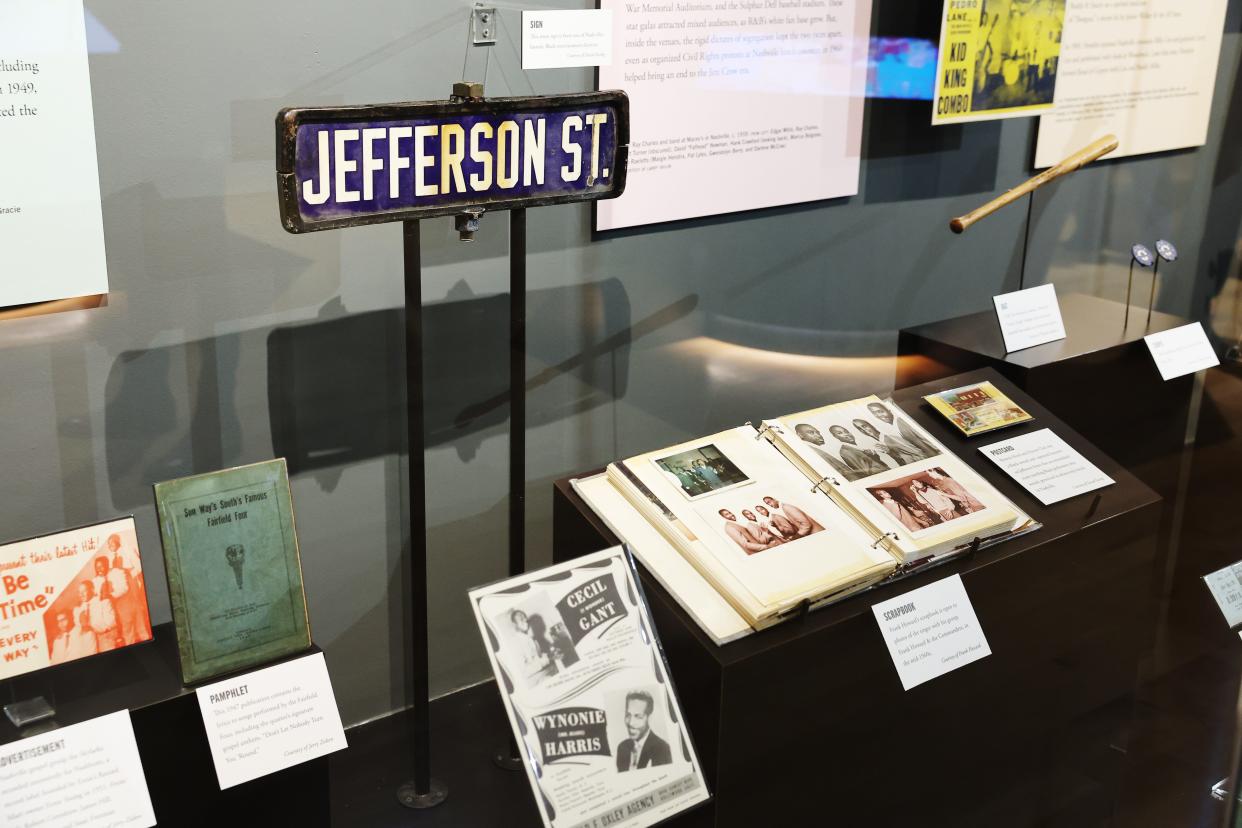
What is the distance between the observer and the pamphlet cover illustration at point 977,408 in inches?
103

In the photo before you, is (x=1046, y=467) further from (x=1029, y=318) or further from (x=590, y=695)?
(x=590, y=695)

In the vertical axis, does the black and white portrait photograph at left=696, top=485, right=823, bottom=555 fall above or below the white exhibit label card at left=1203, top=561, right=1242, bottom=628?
above

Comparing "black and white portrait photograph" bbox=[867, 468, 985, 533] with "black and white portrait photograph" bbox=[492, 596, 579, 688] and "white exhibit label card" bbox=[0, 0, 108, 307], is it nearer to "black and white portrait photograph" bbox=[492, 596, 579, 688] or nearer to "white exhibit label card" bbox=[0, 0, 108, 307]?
"black and white portrait photograph" bbox=[492, 596, 579, 688]

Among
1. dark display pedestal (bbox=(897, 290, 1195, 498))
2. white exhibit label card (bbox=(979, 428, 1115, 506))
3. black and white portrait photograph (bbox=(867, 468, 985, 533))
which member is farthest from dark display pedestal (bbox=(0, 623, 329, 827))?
dark display pedestal (bbox=(897, 290, 1195, 498))

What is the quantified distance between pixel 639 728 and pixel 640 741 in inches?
0.8

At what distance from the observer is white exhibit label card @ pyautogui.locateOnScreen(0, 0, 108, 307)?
209 cm

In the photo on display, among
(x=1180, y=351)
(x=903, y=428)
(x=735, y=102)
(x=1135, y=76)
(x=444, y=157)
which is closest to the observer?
(x=444, y=157)

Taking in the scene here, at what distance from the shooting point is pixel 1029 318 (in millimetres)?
3133

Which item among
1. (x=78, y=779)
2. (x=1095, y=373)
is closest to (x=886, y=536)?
(x=1095, y=373)

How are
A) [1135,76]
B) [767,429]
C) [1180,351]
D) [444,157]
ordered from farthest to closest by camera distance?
1. [1135,76]
2. [1180,351]
3. [767,429]
4. [444,157]

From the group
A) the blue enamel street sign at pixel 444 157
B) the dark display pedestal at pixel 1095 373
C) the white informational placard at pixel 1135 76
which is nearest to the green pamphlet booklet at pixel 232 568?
the blue enamel street sign at pixel 444 157

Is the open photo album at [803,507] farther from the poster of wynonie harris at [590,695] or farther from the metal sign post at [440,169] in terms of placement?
the metal sign post at [440,169]

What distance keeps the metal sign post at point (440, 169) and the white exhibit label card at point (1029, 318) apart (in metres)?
1.22

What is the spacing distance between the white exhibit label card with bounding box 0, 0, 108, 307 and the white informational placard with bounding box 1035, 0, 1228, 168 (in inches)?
106
